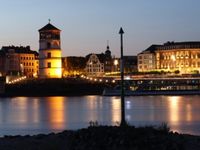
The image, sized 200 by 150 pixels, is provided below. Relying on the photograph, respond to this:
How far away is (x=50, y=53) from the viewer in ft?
321

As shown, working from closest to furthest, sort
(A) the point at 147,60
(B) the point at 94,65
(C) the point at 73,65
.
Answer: (B) the point at 94,65 → (C) the point at 73,65 → (A) the point at 147,60

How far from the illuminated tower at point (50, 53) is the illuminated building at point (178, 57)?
39473 mm

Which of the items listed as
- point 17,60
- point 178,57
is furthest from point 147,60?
point 17,60

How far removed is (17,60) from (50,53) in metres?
36.4

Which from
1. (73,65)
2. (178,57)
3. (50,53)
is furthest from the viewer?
(73,65)

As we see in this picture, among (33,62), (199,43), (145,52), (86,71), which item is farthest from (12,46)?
(199,43)

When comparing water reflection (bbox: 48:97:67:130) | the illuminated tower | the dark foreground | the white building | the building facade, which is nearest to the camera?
the dark foreground

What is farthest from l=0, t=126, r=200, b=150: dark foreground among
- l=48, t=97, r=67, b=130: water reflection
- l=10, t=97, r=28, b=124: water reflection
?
l=10, t=97, r=28, b=124: water reflection

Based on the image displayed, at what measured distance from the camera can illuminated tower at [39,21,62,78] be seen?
9750cm

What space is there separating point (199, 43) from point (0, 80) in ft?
171

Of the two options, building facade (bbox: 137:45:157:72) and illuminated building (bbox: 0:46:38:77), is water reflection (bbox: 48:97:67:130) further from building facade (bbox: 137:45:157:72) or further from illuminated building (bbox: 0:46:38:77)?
building facade (bbox: 137:45:157:72)

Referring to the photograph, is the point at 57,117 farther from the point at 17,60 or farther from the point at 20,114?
the point at 17,60

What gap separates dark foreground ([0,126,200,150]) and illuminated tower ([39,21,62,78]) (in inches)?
3295

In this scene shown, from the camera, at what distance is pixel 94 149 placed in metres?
12.6
